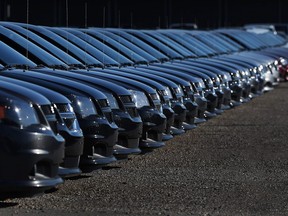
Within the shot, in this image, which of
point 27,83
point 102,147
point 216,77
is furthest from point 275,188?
point 216,77

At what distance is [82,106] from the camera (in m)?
10.3

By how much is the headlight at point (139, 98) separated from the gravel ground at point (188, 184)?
2.45 ft

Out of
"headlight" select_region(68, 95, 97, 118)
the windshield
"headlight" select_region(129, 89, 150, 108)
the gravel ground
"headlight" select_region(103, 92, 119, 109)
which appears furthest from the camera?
"headlight" select_region(129, 89, 150, 108)

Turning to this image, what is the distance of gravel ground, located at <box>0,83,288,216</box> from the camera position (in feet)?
30.7

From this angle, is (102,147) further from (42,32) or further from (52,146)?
(42,32)

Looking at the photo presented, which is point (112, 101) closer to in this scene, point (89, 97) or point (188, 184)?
point (89, 97)

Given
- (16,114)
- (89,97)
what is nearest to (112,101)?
(89,97)

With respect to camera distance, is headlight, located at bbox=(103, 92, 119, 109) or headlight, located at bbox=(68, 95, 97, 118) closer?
headlight, located at bbox=(68, 95, 97, 118)

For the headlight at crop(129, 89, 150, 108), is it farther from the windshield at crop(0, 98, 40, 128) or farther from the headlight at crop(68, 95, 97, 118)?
the windshield at crop(0, 98, 40, 128)

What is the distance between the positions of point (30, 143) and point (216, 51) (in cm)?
1634

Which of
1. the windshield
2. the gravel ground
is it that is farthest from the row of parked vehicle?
the gravel ground

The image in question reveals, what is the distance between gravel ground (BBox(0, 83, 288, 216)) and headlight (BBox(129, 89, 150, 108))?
75 cm

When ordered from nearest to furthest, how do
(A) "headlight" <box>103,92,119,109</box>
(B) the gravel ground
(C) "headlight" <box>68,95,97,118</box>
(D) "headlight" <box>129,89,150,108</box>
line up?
(B) the gravel ground
(C) "headlight" <box>68,95,97,118</box>
(A) "headlight" <box>103,92,119,109</box>
(D) "headlight" <box>129,89,150,108</box>

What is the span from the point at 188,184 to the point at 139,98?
1.55 m
